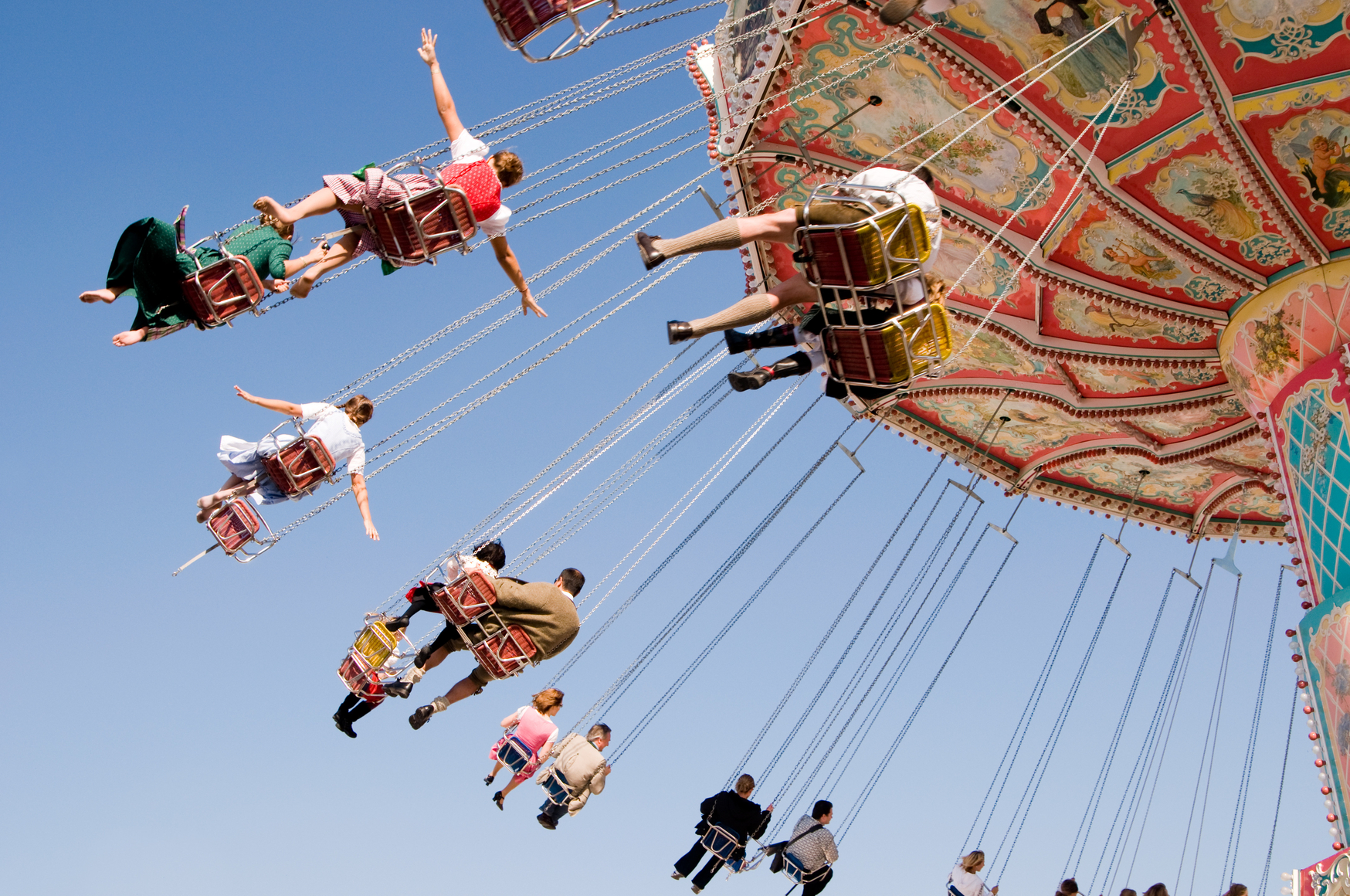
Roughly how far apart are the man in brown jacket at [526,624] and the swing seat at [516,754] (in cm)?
60

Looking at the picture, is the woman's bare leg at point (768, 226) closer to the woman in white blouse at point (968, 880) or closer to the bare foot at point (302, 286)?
the bare foot at point (302, 286)

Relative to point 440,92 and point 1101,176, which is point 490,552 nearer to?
point 440,92

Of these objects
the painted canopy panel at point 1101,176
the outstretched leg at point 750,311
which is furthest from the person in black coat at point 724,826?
the outstretched leg at point 750,311

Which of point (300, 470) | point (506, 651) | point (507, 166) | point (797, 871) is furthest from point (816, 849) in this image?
point (507, 166)

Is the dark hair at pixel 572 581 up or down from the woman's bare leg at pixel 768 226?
down

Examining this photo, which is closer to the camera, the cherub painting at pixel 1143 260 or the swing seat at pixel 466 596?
the swing seat at pixel 466 596

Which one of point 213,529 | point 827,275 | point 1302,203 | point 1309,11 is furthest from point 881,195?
point 213,529

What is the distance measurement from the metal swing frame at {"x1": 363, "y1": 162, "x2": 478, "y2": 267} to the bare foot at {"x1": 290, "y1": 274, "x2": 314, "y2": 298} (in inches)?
18.6

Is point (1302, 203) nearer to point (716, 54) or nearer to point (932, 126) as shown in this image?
point (932, 126)

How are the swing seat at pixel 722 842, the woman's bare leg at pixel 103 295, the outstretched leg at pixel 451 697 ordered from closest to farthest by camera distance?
the woman's bare leg at pixel 103 295 → the outstretched leg at pixel 451 697 → the swing seat at pixel 722 842

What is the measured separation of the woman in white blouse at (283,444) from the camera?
9336 millimetres

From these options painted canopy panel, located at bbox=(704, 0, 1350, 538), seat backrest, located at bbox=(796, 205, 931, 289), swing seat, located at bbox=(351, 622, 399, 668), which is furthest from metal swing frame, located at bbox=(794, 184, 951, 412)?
swing seat, located at bbox=(351, 622, 399, 668)

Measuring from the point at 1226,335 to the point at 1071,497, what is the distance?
11.0ft

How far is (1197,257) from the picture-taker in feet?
35.3
